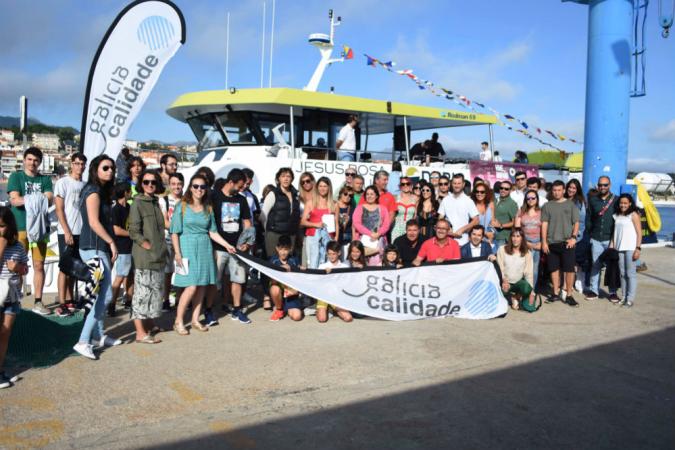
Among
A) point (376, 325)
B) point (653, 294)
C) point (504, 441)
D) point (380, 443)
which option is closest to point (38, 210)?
point (376, 325)

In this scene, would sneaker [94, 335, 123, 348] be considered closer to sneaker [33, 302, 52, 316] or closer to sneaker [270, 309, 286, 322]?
sneaker [33, 302, 52, 316]

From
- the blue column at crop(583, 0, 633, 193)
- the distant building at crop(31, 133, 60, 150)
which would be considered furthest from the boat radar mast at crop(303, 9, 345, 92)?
the distant building at crop(31, 133, 60, 150)

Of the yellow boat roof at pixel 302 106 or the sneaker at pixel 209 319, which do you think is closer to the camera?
the sneaker at pixel 209 319

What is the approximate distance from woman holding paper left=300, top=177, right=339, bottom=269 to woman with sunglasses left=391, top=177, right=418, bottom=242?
106 cm

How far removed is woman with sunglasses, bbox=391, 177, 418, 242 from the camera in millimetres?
7844

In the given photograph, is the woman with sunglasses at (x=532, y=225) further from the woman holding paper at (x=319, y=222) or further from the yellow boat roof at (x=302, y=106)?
the yellow boat roof at (x=302, y=106)

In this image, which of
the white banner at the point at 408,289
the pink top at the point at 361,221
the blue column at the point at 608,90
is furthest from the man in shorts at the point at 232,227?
the blue column at the point at 608,90

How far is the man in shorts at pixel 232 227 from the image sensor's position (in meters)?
6.30

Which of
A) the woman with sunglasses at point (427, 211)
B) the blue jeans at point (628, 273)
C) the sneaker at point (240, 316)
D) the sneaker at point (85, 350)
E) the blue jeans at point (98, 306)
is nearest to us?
the sneaker at point (85, 350)

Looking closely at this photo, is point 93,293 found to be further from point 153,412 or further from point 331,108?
point 331,108

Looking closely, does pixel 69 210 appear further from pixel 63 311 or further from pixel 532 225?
pixel 532 225

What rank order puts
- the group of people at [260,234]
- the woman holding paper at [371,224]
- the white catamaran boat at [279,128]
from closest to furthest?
the group of people at [260,234] < the woman holding paper at [371,224] < the white catamaran boat at [279,128]

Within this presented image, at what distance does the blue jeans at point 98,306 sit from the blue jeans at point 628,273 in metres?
6.79

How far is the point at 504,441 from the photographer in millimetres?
3367
